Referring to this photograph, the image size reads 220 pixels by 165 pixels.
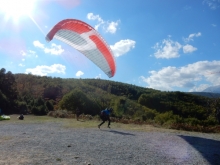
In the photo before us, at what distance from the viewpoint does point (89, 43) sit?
1349 cm

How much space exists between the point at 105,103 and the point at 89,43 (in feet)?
145

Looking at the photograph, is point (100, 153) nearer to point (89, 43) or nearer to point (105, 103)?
point (89, 43)

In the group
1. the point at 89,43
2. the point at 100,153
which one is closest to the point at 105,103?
the point at 89,43

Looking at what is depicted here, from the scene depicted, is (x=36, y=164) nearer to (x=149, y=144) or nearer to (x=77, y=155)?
(x=77, y=155)

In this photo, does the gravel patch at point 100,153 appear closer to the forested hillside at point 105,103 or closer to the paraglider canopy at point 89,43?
the paraglider canopy at point 89,43

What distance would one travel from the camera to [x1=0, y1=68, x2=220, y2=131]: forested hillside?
95.9ft

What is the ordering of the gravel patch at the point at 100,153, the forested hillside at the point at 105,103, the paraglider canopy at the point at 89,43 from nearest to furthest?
1. the gravel patch at the point at 100,153
2. the paraglider canopy at the point at 89,43
3. the forested hillside at the point at 105,103

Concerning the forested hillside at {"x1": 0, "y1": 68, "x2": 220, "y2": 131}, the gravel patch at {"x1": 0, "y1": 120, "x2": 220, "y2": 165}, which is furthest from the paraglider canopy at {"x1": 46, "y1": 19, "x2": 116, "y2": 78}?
the forested hillside at {"x1": 0, "y1": 68, "x2": 220, "y2": 131}

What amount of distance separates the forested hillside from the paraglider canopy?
9852mm

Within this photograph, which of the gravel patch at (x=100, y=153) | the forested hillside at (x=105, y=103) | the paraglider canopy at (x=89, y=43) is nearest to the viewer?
the gravel patch at (x=100, y=153)

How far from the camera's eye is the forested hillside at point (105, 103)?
2924 cm

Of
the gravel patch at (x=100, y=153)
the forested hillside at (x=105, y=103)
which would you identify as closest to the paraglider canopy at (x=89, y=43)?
the gravel patch at (x=100, y=153)

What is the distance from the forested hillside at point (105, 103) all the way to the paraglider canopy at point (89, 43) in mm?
9852

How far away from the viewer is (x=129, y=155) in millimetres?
8242
